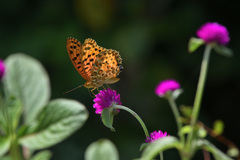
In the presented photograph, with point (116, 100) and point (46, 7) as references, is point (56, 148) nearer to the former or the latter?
point (46, 7)

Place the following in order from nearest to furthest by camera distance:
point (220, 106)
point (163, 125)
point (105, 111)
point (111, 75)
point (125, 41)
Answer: point (105, 111) < point (111, 75) < point (125, 41) < point (163, 125) < point (220, 106)

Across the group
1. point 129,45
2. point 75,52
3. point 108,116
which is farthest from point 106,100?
point 129,45

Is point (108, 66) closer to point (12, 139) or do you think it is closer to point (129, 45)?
point (12, 139)

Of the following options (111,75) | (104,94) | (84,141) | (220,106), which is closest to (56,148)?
(84,141)

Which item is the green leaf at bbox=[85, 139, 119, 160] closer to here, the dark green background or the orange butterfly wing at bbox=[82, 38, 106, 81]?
A: the orange butterfly wing at bbox=[82, 38, 106, 81]

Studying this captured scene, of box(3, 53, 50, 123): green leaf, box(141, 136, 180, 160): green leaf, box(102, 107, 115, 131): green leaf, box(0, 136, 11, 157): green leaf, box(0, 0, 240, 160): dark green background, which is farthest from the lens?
box(0, 0, 240, 160): dark green background

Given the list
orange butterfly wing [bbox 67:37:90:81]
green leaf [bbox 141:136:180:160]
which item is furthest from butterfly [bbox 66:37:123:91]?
green leaf [bbox 141:136:180:160]
